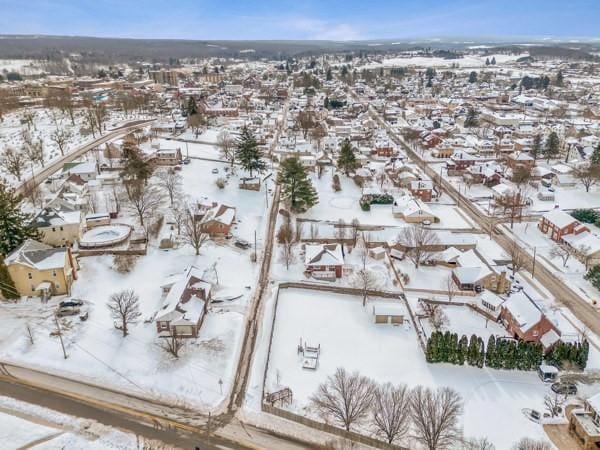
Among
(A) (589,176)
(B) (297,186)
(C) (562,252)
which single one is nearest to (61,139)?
(B) (297,186)

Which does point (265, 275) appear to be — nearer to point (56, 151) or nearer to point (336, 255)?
point (336, 255)

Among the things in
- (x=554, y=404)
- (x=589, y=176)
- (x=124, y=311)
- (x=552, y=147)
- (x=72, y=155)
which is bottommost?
(x=554, y=404)

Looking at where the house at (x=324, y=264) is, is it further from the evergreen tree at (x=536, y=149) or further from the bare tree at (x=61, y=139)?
the evergreen tree at (x=536, y=149)

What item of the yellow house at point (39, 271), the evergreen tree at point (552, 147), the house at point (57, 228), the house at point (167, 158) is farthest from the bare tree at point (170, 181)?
the evergreen tree at point (552, 147)

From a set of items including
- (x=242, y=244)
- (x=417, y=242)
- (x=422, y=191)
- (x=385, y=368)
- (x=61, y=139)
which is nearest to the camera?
(x=385, y=368)

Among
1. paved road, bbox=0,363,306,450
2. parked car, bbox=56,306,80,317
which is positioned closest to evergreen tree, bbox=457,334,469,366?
paved road, bbox=0,363,306,450

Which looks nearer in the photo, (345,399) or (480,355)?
(345,399)

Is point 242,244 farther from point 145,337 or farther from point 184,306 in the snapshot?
point 145,337
